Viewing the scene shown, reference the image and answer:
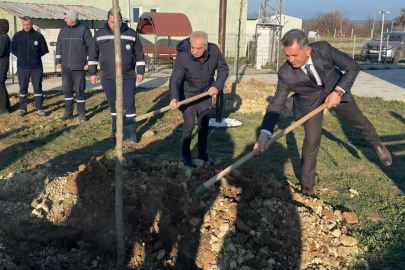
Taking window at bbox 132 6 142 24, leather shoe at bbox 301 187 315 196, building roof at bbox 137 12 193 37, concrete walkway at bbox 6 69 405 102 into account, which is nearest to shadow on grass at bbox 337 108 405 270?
leather shoe at bbox 301 187 315 196

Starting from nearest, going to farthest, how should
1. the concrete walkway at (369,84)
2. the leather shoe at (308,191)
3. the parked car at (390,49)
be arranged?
the leather shoe at (308,191), the concrete walkway at (369,84), the parked car at (390,49)

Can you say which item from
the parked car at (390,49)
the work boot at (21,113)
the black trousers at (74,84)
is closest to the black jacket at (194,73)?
the black trousers at (74,84)

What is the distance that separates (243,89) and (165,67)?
9.44 m

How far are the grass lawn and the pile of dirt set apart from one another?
0.37m

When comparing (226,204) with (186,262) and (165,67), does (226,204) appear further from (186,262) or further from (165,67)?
(165,67)

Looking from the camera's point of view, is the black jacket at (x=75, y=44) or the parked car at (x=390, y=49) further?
the parked car at (x=390, y=49)

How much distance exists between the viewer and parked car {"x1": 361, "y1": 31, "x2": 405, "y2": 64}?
22422 millimetres

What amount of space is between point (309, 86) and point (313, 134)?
526 millimetres

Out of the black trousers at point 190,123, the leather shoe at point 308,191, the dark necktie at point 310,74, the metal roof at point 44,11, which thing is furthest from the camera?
the metal roof at point 44,11

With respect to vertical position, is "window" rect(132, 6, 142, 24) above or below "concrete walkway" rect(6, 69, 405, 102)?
above

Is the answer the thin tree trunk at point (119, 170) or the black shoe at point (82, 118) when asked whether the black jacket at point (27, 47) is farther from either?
the thin tree trunk at point (119, 170)

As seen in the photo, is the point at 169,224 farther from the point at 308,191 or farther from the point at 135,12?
the point at 135,12

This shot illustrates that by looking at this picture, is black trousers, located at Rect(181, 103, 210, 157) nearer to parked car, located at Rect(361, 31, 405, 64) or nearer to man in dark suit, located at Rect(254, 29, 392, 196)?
man in dark suit, located at Rect(254, 29, 392, 196)

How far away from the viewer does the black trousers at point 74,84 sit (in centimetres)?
806
